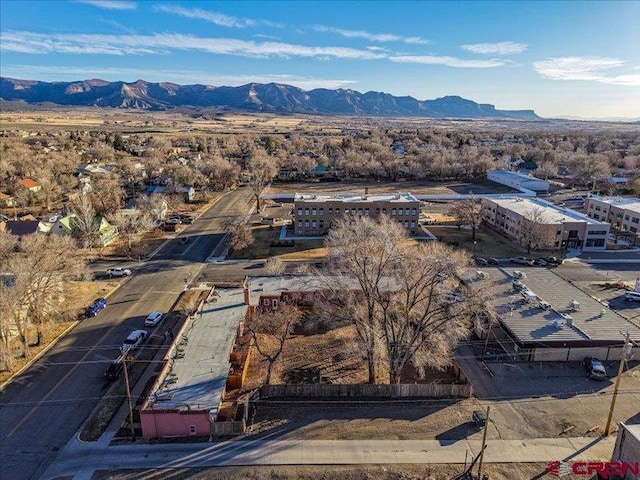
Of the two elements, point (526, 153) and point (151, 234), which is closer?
point (151, 234)

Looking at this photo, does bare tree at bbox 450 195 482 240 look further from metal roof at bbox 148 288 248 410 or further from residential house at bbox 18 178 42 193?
residential house at bbox 18 178 42 193

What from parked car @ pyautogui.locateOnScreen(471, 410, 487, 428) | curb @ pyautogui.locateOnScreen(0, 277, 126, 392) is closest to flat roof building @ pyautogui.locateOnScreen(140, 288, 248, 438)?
curb @ pyautogui.locateOnScreen(0, 277, 126, 392)

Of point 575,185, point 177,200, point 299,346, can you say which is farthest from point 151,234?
point 575,185

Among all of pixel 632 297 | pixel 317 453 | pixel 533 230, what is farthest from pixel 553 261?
pixel 317 453

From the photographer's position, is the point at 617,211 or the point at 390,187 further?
the point at 390,187

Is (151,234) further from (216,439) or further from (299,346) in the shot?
(216,439)

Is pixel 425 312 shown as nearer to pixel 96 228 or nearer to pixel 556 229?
pixel 556 229
